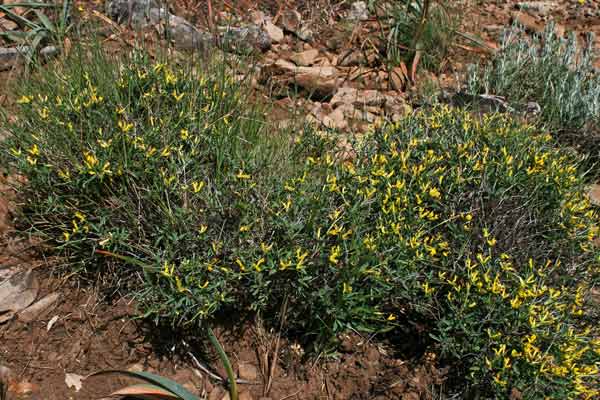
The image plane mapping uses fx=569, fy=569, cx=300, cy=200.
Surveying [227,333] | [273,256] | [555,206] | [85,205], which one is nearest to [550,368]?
[555,206]

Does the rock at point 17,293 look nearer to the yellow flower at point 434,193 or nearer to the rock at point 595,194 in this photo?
the yellow flower at point 434,193

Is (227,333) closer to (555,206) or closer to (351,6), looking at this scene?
(555,206)

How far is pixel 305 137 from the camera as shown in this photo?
9.94 feet

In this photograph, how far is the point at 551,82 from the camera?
4059mm

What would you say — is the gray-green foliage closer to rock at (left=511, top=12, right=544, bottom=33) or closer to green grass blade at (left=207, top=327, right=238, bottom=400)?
rock at (left=511, top=12, right=544, bottom=33)

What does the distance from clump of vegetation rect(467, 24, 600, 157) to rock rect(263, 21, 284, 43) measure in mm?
1466

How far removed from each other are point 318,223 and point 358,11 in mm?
2936

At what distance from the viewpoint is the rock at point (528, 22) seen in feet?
16.9

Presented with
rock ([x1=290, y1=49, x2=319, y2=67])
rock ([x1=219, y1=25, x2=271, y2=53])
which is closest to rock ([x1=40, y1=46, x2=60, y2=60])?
rock ([x1=219, y1=25, x2=271, y2=53])

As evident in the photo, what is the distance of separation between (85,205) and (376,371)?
1420 mm

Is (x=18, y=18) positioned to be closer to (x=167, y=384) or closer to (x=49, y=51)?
(x=49, y=51)

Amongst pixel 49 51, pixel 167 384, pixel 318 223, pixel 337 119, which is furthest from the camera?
pixel 337 119

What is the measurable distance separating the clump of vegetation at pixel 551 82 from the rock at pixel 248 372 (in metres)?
2.49

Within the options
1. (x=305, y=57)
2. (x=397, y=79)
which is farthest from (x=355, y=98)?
(x=305, y=57)
